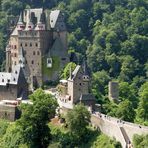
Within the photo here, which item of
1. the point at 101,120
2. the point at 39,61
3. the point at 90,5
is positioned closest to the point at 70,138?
the point at 101,120

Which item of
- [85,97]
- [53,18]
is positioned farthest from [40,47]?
[85,97]

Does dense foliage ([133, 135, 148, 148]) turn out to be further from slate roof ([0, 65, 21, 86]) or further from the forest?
the forest

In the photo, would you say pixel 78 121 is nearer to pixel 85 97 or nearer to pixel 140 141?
pixel 85 97

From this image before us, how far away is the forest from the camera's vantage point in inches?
4183

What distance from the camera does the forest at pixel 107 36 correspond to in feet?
349

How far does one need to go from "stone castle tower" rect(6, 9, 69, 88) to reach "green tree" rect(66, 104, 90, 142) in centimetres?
1712

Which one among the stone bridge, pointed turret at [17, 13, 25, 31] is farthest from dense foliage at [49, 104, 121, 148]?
pointed turret at [17, 13, 25, 31]

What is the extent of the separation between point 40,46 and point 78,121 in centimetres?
1975

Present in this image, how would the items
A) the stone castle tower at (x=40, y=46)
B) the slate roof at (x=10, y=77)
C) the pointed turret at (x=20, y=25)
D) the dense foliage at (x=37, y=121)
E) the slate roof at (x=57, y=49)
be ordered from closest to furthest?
1. the dense foliage at (x=37, y=121)
2. the slate roof at (x=10, y=77)
3. the stone castle tower at (x=40, y=46)
4. the slate roof at (x=57, y=49)
5. the pointed turret at (x=20, y=25)

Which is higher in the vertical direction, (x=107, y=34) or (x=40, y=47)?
(x=40, y=47)

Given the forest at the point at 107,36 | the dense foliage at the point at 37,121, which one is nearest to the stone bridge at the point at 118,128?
the dense foliage at the point at 37,121

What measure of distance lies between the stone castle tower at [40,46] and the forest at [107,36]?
6.26 m

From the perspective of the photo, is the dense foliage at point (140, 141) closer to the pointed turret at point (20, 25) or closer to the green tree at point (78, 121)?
the green tree at point (78, 121)

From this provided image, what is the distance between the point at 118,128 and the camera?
208 feet
